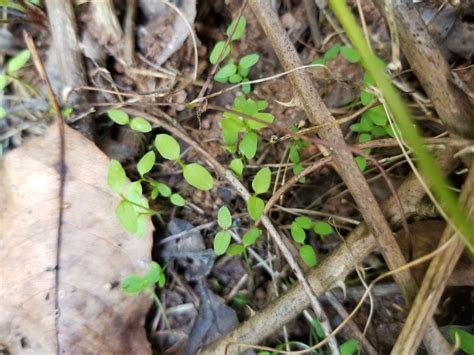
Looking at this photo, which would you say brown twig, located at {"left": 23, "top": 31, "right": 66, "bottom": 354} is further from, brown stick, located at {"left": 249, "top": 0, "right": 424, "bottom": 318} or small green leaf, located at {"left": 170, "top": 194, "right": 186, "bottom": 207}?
brown stick, located at {"left": 249, "top": 0, "right": 424, "bottom": 318}

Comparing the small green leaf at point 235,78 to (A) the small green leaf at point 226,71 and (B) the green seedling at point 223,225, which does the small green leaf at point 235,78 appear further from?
(B) the green seedling at point 223,225

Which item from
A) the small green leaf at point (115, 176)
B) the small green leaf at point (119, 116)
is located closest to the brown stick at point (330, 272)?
the small green leaf at point (115, 176)

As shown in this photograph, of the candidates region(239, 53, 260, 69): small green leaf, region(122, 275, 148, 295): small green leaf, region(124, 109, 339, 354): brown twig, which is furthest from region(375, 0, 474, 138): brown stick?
region(122, 275, 148, 295): small green leaf

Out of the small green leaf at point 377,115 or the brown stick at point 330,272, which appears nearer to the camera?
the brown stick at point 330,272

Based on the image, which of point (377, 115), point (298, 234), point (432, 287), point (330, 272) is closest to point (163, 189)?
point (298, 234)

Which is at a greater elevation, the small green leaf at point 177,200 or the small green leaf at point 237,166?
the small green leaf at point 237,166

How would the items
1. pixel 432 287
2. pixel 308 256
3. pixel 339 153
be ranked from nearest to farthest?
1. pixel 432 287
2. pixel 339 153
3. pixel 308 256

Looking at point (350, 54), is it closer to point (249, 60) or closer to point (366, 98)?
point (366, 98)
